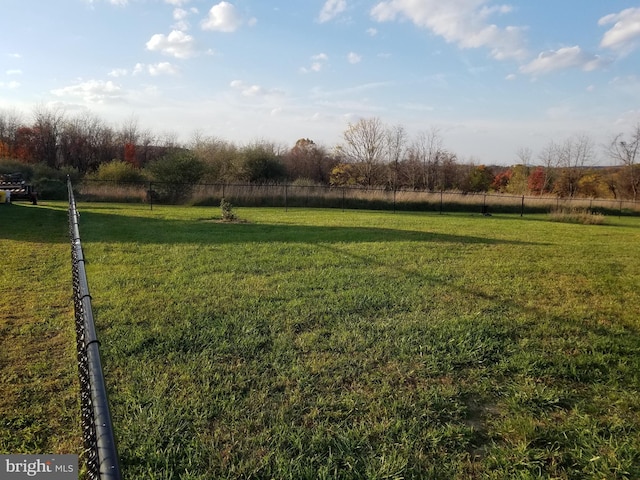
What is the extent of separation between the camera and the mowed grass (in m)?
2.31

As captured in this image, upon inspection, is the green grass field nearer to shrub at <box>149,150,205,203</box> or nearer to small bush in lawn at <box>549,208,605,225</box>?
A: small bush in lawn at <box>549,208,605,225</box>

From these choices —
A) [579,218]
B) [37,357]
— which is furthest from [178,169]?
[37,357]

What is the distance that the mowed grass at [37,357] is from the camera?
90.8 inches

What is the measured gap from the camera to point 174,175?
26.0 m

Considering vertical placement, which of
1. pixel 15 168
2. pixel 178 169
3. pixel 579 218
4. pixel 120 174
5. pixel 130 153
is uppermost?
pixel 130 153

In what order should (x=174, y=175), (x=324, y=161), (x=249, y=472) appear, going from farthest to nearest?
(x=324, y=161)
(x=174, y=175)
(x=249, y=472)

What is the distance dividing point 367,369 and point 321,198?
20681 mm

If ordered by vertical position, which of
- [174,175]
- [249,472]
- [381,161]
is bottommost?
[249,472]

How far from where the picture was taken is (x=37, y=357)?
10.6 feet

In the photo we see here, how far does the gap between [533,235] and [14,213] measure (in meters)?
15.6

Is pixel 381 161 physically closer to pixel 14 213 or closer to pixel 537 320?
pixel 14 213

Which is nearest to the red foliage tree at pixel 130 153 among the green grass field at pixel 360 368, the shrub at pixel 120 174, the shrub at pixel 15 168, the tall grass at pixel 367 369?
the shrub at pixel 15 168

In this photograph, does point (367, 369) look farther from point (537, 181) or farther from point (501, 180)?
point (501, 180)

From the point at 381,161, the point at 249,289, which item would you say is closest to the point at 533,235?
the point at 249,289
